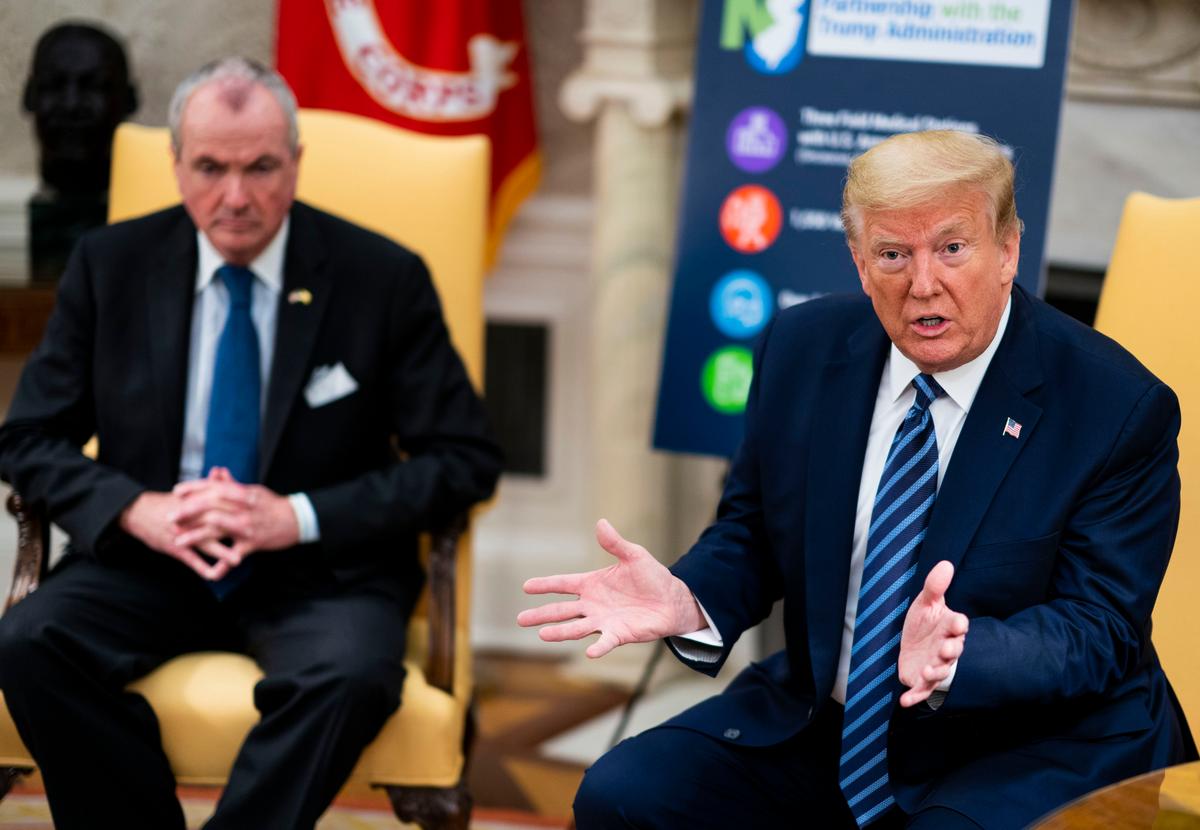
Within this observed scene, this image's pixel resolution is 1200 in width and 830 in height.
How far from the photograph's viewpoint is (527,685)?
12.8 feet

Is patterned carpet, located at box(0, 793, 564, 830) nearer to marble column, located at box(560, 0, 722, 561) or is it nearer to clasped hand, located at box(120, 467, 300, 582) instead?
clasped hand, located at box(120, 467, 300, 582)

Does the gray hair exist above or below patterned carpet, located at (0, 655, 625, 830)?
above

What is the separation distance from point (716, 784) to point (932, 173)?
0.81 m

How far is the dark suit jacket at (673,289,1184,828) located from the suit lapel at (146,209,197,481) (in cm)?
101

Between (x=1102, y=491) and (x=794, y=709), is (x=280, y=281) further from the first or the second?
(x=1102, y=491)

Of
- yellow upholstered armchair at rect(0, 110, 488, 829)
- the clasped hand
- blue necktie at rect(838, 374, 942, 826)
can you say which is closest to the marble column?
yellow upholstered armchair at rect(0, 110, 488, 829)

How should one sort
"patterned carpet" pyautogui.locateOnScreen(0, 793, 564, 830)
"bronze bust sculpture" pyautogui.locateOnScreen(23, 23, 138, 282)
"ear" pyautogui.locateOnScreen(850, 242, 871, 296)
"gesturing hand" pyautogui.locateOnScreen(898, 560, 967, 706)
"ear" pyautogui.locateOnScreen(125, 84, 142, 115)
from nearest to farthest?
1. "gesturing hand" pyautogui.locateOnScreen(898, 560, 967, 706)
2. "ear" pyautogui.locateOnScreen(850, 242, 871, 296)
3. "patterned carpet" pyautogui.locateOnScreen(0, 793, 564, 830)
4. "bronze bust sculpture" pyautogui.locateOnScreen(23, 23, 138, 282)
5. "ear" pyautogui.locateOnScreen(125, 84, 142, 115)

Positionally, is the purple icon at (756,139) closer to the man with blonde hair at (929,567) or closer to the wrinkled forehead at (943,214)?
the man with blonde hair at (929,567)

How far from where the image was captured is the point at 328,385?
2588 millimetres

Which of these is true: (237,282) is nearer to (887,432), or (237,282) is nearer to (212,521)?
(212,521)

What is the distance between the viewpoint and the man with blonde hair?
5.81 feet

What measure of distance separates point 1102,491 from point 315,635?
3.96ft

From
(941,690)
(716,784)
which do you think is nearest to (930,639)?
(941,690)

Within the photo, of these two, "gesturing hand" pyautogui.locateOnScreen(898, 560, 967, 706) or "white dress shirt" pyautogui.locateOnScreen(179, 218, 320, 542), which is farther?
"white dress shirt" pyautogui.locateOnScreen(179, 218, 320, 542)
